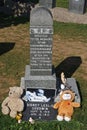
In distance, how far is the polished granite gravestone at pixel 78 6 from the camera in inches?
754

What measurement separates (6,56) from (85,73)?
341 cm

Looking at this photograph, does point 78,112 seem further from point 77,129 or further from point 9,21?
point 9,21

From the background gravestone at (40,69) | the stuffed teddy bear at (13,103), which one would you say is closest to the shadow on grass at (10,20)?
the background gravestone at (40,69)

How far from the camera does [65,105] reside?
10.1 meters

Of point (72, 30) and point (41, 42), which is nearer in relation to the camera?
point (41, 42)

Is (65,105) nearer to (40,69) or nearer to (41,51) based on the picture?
(40,69)

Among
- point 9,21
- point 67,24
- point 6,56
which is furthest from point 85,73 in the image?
point 9,21

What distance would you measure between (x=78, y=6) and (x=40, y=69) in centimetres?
906

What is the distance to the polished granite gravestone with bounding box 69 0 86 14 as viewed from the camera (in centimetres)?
1914

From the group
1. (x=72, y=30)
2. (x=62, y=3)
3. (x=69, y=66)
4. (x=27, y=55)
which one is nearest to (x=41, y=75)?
(x=69, y=66)

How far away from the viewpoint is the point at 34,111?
10219mm

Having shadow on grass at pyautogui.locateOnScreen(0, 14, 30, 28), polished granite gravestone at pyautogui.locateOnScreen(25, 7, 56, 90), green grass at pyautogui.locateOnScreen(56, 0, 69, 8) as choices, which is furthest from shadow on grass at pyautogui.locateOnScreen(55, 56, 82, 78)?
green grass at pyautogui.locateOnScreen(56, 0, 69, 8)

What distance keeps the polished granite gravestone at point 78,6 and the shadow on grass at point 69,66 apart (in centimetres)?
528

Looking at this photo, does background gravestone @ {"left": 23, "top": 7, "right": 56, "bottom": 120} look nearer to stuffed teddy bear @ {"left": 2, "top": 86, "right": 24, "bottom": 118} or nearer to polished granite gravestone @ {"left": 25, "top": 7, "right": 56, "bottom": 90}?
polished granite gravestone @ {"left": 25, "top": 7, "right": 56, "bottom": 90}
